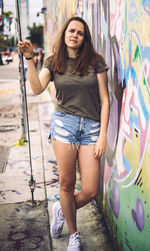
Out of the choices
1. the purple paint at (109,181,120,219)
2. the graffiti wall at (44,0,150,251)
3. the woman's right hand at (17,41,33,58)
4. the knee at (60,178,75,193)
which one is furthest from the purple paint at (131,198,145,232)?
the woman's right hand at (17,41,33,58)

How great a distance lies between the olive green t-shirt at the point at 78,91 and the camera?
2072 millimetres

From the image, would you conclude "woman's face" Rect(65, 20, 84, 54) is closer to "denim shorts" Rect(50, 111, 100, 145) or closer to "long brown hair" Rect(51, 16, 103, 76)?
"long brown hair" Rect(51, 16, 103, 76)

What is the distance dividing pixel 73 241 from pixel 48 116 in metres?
5.61

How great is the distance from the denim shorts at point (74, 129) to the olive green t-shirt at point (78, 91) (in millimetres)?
43

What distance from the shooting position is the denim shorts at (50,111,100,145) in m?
2.13

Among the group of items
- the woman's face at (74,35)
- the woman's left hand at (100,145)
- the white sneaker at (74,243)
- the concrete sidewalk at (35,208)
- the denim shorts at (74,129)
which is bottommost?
the concrete sidewalk at (35,208)

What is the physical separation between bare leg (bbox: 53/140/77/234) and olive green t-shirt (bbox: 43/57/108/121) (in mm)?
291

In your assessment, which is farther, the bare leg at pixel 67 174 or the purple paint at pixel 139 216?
the bare leg at pixel 67 174

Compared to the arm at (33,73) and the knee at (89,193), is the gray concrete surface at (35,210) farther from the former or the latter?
the arm at (33,73)

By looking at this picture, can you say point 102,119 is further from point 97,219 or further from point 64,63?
point 97,219

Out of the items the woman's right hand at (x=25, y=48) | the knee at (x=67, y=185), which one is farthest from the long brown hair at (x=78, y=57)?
the knee at (x=67, y=185)

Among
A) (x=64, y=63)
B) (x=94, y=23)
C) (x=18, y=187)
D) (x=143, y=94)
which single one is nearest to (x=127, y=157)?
(x=143, y=94)

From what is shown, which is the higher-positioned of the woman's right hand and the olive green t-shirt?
the woman's right hand

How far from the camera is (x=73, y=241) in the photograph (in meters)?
2.37
